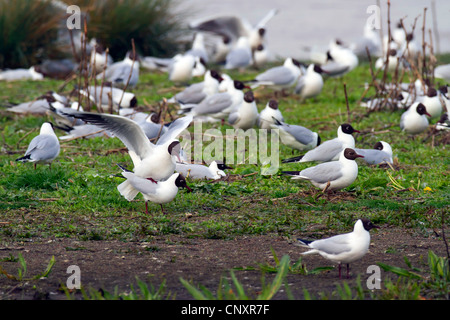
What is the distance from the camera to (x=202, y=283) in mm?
4340

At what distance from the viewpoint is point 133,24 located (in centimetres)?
1583

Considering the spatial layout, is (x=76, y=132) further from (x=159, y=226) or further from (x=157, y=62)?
(x=157, y=62)

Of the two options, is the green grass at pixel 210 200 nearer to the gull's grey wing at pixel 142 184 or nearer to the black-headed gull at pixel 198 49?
the gull's grey wing at pixel 142 184

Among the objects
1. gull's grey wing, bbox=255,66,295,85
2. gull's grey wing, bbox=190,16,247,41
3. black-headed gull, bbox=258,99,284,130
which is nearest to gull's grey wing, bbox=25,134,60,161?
black-headed gull, bbox=258,99,284,130

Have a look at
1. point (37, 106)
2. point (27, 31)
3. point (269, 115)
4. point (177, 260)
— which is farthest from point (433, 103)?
point (27, 31)

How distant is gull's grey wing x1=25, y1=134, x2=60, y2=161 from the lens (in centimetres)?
720

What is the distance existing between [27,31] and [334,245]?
1178 centimetres

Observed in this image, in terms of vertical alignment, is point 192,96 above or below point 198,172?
above

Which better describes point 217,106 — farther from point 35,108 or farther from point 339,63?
point 339,63

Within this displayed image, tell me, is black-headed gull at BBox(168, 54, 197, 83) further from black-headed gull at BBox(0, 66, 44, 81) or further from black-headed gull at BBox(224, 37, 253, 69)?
black-headed gull at BBox(0, 66, 44, 81)

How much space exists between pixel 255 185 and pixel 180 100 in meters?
4.38

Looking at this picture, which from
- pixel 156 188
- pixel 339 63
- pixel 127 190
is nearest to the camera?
pixel 156 188
